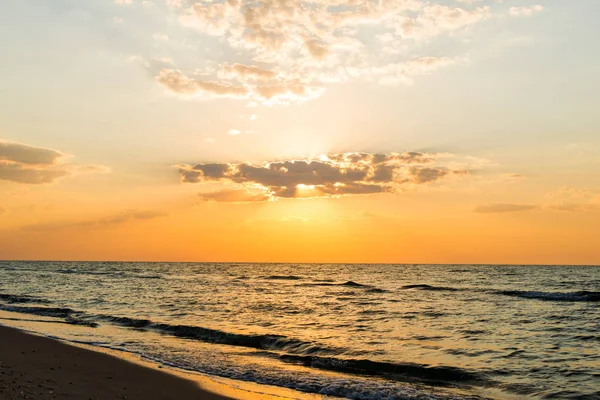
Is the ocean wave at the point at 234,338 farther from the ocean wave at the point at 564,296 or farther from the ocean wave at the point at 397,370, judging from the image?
the ocean wave at the point at 564,296

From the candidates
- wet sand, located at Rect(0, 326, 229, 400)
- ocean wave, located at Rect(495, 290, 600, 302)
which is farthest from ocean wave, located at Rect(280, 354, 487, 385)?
ocean wave, located at Rect(495, 290, 600, 302)

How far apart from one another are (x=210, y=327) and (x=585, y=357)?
1769cm

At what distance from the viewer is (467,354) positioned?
1939 cm

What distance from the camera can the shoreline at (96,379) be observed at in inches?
442

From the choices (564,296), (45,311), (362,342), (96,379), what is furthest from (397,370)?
(564,296)

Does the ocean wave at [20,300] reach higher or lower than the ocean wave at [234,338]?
lower

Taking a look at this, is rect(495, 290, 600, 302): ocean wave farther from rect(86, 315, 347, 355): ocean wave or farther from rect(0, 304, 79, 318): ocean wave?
rect(0, 304, 79, 318): ocean wave

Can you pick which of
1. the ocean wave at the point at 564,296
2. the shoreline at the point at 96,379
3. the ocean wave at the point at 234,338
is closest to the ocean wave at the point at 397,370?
the ocean wave at the point at 234,338

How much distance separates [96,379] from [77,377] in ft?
1.63

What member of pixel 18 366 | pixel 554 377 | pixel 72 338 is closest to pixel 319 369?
pixel 554 377

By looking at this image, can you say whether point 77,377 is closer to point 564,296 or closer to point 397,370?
point 397,370

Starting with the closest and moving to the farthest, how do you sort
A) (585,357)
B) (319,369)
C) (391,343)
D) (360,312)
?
(319,369) → (585,357) → (391,343) → (360,312)

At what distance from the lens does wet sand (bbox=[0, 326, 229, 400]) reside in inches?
435

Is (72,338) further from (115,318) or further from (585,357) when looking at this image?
(585,357)
